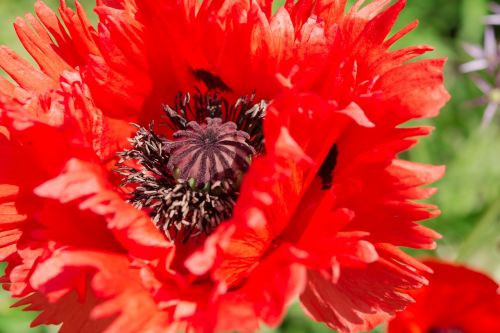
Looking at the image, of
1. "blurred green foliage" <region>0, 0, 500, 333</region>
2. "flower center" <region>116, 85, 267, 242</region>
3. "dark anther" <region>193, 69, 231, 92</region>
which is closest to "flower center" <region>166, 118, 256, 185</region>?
"flower center" <region>116, 85, 267, 242</region>

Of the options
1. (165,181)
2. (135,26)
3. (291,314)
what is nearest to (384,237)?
(165,181)

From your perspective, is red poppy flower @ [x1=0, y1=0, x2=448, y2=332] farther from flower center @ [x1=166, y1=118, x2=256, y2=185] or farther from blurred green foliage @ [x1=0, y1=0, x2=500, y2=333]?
blurred green foliage @ [x1=0, y1=0, x2=500, y2=333]

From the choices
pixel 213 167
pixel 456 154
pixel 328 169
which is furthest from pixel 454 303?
pixel 456 154

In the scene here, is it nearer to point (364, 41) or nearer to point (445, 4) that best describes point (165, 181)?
point (364, 41)

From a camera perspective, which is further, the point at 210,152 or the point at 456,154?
the point at 456,154

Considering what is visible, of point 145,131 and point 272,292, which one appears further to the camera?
point 145,131

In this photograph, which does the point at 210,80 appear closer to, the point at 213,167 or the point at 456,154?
the point at 213,167
